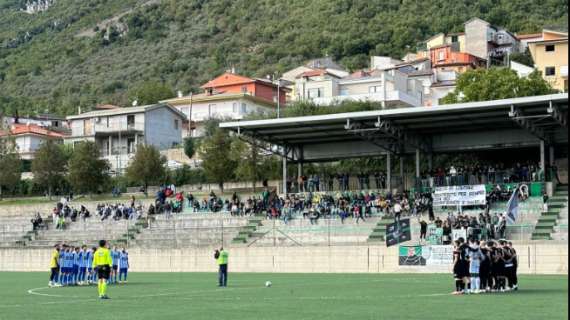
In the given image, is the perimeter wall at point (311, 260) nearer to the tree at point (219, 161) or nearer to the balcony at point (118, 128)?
the tree at point (219, 161)

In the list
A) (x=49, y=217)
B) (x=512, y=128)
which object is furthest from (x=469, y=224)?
(x=49, y=217)

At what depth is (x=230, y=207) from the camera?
2111 inches

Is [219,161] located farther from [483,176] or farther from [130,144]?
[130,144]

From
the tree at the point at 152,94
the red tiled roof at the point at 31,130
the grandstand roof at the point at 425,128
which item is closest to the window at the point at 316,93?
the tree at the point at 152,94

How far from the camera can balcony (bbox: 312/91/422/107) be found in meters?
100

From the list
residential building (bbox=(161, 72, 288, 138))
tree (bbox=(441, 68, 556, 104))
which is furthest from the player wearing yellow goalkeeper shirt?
residential building (bbox=(161, 72, 288, 138))

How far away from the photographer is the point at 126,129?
92.4m

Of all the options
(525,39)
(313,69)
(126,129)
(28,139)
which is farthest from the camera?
(525,39)

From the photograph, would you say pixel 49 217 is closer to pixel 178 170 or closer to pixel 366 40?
pixel 178 170

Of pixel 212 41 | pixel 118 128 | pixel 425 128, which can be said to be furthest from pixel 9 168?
pixel 212 41

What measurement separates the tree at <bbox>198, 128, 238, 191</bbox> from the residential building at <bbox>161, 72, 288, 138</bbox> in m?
34.4

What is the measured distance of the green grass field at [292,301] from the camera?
822 inches

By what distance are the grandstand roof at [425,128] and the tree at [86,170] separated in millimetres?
19674

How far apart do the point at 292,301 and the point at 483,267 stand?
559 centimetres
